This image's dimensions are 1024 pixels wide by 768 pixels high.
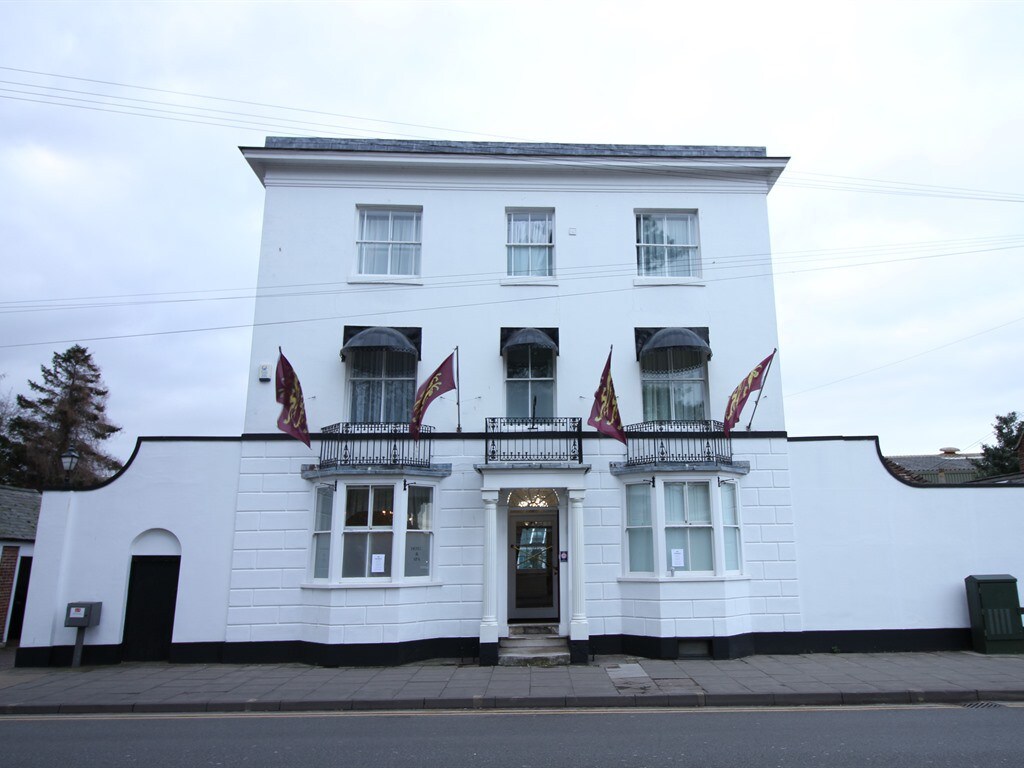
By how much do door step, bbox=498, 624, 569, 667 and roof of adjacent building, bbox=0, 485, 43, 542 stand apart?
43.2ft

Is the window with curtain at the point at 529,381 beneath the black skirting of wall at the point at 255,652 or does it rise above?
above

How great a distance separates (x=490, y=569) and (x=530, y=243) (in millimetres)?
7280

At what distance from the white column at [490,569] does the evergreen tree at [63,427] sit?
108 feet

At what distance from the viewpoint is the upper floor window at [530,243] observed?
15953mm

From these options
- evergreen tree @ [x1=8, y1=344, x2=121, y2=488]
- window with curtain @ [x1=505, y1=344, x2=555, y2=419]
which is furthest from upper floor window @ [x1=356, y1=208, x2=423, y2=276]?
evergreen tree @ [x1=8, y1=344, x2=121, y2=488]

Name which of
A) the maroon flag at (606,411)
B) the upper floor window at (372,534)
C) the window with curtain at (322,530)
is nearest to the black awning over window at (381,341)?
the upper floor window at (372,534)

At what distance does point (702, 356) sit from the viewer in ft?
50.1

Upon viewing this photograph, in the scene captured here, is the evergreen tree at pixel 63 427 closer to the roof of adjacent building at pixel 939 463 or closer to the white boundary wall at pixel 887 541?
the white boundary wall at pixel 887 541

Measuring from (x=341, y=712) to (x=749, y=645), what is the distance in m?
8.14

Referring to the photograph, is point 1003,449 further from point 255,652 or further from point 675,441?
point 255,652

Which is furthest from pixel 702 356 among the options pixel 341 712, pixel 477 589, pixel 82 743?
pixel 82 743

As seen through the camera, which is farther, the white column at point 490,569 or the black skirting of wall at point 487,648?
the white column at point 490,569

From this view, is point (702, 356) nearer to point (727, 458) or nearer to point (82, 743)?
point (727, 458)

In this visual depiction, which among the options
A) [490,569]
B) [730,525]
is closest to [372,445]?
[490,569]
